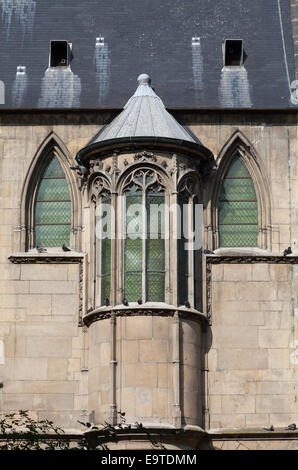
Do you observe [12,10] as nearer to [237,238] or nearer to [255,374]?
[237,238]

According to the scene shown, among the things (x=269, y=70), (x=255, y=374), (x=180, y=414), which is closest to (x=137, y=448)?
(x=180, y=414)

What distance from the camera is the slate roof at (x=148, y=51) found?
40.8m

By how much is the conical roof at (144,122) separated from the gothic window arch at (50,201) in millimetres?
1341

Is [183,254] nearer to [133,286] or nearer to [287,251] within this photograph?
[133,286]

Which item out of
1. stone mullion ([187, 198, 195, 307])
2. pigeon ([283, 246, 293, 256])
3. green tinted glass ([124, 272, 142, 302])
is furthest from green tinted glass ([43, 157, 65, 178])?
pigeon ([283, 246, 293, 256])

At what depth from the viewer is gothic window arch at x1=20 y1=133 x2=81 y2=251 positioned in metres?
39.5

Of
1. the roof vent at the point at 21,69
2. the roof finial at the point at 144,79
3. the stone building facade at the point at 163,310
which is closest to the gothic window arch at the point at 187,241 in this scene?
the stone building facade at the point at 163,310

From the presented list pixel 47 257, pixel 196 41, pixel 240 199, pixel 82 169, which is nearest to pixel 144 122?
pixel 82 169

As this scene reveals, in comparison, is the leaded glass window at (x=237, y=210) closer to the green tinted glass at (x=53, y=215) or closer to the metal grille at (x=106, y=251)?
the metal grille at (x=106, y=251)

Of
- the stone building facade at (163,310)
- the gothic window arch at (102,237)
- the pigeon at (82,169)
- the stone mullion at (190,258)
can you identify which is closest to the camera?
the stone building facade at (163,310)

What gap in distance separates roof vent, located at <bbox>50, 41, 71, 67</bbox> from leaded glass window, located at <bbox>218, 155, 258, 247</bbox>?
19.2ft

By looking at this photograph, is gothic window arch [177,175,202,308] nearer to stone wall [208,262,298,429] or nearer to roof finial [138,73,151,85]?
stone wall [208,262,298,429]

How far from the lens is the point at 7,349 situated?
126 ft
